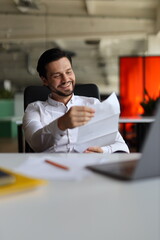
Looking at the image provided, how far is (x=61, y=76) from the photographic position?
6.17 ft

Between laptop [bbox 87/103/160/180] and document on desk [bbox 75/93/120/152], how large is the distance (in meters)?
0.34

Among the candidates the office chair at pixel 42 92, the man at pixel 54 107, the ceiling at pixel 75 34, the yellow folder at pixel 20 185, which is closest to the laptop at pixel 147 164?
the yellow folder at pixel 20 185

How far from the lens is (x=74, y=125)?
48.5 inches

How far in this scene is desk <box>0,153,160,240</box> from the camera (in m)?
0.57

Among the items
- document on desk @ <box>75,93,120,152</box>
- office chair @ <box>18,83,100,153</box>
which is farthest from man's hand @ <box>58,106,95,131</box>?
office chair @ <box>18,83,100,153</box>

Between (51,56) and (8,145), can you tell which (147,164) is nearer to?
(51,56)

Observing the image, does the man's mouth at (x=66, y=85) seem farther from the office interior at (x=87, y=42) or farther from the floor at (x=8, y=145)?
the office interior at (x=87, y=42)

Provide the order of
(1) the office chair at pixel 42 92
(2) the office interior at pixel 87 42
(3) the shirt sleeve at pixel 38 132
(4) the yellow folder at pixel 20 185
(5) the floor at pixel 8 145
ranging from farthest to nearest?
(2) the office interior at pixel 87 42
(5) the floor at pixel 8 145
(1) the office chair at pixel 42 92
(3) the shirt sleeve at pixel 38 132
(4) the yellow folder at pixel 20 185

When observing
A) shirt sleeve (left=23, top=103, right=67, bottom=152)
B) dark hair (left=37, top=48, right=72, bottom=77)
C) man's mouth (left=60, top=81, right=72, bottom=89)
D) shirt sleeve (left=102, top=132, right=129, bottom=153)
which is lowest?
shirt sleeve (left=102, top=132, right=129, bottom=153)

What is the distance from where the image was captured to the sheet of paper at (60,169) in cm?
83

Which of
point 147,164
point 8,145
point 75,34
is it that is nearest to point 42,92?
point 147,164

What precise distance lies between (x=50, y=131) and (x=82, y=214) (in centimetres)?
91

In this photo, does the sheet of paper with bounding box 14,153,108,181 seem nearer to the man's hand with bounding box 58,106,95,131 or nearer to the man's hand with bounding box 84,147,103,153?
the man's hand with bounding box 58,106,95,131

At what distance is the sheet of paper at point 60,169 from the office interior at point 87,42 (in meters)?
8.10
